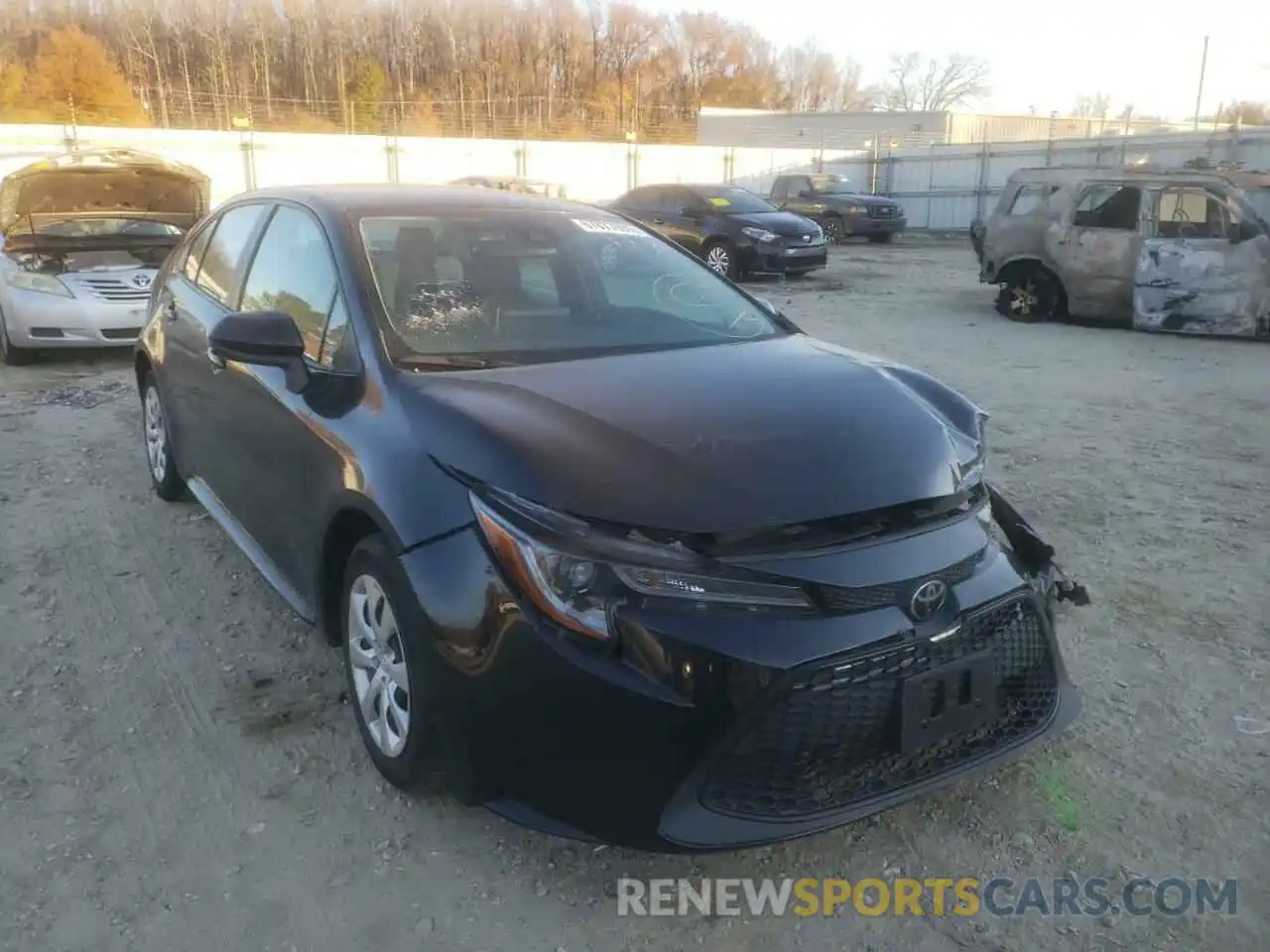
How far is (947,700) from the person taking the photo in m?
2.37

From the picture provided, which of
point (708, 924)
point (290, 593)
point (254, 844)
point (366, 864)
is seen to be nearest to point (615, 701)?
point (708, 924)

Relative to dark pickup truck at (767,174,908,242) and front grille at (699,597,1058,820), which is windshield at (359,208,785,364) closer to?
front grille at (699,597,1058,820)

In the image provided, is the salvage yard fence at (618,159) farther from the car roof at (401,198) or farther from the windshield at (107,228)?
the car roof at (401,198)

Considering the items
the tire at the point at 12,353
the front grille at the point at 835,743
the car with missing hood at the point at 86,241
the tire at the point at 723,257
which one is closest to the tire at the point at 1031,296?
the tire at the point at 723,257

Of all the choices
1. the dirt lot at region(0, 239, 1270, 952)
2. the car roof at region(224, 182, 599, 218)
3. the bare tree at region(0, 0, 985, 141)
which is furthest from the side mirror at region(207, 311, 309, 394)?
the bare tree at region(0, 0, 985, 141)

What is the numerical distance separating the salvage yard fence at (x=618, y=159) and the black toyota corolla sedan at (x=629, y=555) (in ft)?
54.3

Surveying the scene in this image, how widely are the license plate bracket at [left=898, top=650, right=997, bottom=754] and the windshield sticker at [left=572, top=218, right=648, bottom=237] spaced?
7.28 feet

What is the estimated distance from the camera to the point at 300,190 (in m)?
3.84

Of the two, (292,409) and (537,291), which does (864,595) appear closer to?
(537,291)

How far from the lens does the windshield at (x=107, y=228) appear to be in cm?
855

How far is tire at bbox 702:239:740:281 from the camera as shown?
49.7ft

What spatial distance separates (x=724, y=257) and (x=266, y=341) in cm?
1287

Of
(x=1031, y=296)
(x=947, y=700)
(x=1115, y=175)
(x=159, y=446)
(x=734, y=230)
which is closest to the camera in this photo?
(x=947, y=700)

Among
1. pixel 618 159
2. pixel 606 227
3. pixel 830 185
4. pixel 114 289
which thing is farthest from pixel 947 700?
pixel 618 159
